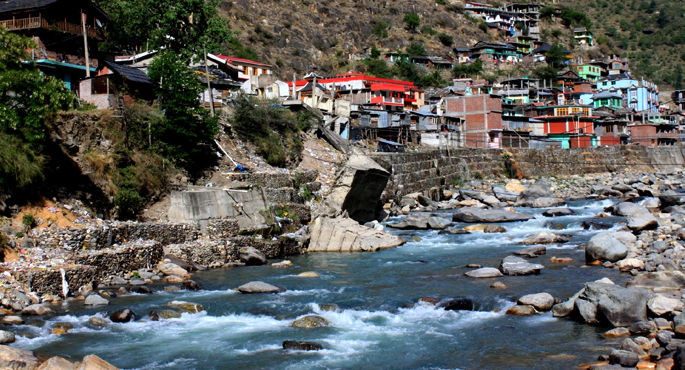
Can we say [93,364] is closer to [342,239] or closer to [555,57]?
[342,239]

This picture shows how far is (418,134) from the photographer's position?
5203cm

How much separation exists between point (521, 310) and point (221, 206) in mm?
12433

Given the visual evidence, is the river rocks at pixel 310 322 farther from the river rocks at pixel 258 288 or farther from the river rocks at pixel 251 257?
the river rocks at pixel 251 257

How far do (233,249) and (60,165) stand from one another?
20.8 feet

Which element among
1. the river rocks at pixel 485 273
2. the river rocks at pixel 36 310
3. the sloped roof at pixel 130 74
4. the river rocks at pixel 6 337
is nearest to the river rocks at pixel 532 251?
the river rocks at pixel 485 273

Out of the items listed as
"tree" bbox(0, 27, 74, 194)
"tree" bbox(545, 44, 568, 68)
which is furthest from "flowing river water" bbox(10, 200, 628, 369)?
"tree" bbox(545, 44, 568, 68)

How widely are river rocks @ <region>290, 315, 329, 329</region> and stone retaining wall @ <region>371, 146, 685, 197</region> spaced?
72.9 feet

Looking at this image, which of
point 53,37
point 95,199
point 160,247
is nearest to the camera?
point 160,247

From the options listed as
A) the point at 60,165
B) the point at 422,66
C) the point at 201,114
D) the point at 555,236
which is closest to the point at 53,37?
the point at 201,114

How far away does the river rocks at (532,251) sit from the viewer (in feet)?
68.9

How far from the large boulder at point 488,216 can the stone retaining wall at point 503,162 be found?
20.7ft

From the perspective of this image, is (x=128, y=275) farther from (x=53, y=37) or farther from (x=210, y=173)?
(x=53, y=37)

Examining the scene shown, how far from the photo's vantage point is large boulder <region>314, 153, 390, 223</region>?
A: 28.1m

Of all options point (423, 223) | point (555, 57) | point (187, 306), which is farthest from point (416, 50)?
point (187, 306)
